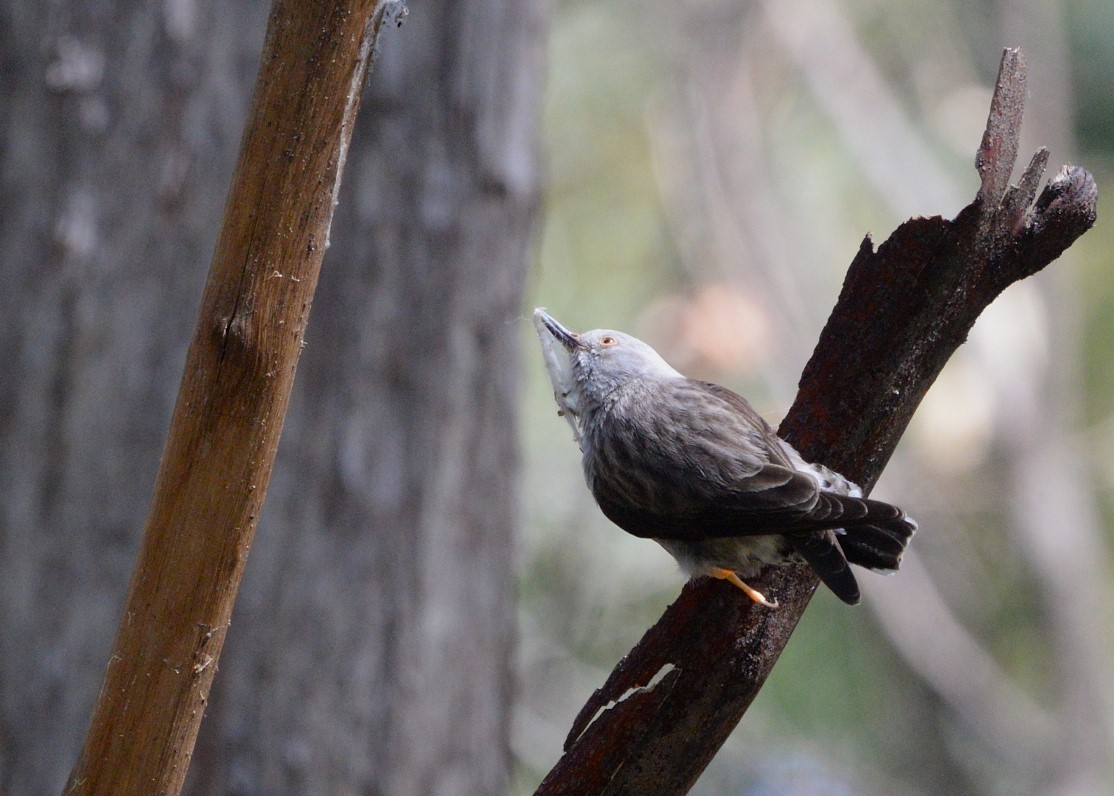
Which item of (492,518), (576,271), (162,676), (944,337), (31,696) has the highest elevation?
(576,271)

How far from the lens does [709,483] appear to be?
2242mm

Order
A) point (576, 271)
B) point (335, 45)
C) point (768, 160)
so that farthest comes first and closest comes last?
point (576, 271)
point (768, 160)
point (335, 45)

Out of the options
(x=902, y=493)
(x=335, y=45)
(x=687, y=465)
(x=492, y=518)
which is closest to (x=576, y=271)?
(x=902, y=493)

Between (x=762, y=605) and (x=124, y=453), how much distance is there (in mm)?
2216

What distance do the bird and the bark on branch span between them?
0.96 meters

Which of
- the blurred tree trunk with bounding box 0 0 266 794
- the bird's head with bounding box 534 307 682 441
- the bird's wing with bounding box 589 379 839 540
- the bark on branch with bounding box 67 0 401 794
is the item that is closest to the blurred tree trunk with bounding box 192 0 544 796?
the blurred tree trunk with bounding box 0 0 266 794

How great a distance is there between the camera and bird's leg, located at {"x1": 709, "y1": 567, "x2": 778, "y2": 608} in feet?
6.76

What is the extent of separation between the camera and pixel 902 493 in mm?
7293

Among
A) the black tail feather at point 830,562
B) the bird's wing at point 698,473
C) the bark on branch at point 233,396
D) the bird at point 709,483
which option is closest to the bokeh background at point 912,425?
the bird at point 709,483

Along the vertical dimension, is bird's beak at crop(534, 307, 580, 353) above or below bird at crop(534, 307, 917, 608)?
above

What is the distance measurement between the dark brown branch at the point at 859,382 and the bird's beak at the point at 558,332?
2.47 feet

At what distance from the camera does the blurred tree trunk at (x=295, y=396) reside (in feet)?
11.1

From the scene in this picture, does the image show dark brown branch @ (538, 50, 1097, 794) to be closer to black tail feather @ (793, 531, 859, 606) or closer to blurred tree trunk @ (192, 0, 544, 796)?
black tail feather @ (793, 531, 859, 606)

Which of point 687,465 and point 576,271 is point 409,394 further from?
point 576,271
